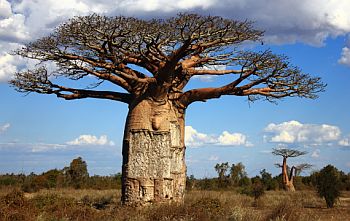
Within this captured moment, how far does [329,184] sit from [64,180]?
16648 millimetres

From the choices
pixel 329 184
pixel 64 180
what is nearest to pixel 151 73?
pixel 329 184

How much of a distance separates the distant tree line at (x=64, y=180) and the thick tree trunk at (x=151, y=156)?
1352 cm

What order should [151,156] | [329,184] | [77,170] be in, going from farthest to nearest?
[77,170] < [329,184] < [151,156]

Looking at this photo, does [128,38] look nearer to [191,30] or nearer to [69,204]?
[191,30]

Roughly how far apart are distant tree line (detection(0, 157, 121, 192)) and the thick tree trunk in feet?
44.4

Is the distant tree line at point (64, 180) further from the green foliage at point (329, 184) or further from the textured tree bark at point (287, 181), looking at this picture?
the green foliage at point (329, 184)

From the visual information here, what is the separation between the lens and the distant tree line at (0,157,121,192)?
26.6 meters

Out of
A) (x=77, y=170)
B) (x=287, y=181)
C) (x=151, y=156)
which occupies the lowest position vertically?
(x=151, y=156)

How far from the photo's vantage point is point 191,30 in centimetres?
1123

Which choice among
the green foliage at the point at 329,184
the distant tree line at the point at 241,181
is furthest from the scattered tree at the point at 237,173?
the green foliage at the point at 329,184

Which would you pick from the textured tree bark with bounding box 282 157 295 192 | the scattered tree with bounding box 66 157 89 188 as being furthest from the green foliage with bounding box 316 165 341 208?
the scattered tree with bounding box 66 157 89 188

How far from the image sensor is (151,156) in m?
12.0

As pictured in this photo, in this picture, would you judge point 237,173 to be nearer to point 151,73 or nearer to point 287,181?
point 287,181

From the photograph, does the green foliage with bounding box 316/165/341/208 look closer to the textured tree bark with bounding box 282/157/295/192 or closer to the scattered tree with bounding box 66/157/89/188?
the textured tree bark with bounding box 282/157/295/192
